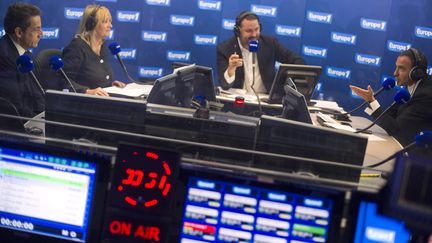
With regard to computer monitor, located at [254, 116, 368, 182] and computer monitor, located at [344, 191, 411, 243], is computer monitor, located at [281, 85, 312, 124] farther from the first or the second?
computer monitor, located at [344, 191, 411, 243]

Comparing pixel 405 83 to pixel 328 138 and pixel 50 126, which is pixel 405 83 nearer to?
pixel 328 138

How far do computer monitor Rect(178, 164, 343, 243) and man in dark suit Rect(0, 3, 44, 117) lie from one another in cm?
228

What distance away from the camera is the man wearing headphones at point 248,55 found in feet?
17.6

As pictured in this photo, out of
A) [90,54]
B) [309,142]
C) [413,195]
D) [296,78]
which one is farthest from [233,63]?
[413,195]

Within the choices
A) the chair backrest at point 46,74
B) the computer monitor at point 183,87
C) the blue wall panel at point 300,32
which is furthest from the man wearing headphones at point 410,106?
the chair backrest at point 46,74

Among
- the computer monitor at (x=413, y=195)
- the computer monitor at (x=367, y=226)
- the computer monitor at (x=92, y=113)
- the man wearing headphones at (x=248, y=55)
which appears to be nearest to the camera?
the computer monitor at (x=413, y=195)

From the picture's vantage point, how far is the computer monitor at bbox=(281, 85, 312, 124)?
3.02 m

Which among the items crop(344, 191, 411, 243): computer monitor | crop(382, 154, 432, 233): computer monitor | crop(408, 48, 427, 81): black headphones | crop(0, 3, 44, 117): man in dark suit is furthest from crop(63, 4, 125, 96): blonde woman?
crop(382, 154, 432, 233): computer monitor

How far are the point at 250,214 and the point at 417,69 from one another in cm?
332

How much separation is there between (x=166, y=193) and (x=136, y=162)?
4.9 inches

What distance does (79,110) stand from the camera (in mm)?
2232

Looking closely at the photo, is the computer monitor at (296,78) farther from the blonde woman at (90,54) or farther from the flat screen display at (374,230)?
the flat screen display at (374,230)

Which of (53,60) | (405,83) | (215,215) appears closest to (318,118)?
(405,83)

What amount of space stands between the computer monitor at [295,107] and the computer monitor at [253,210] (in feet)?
4.71
